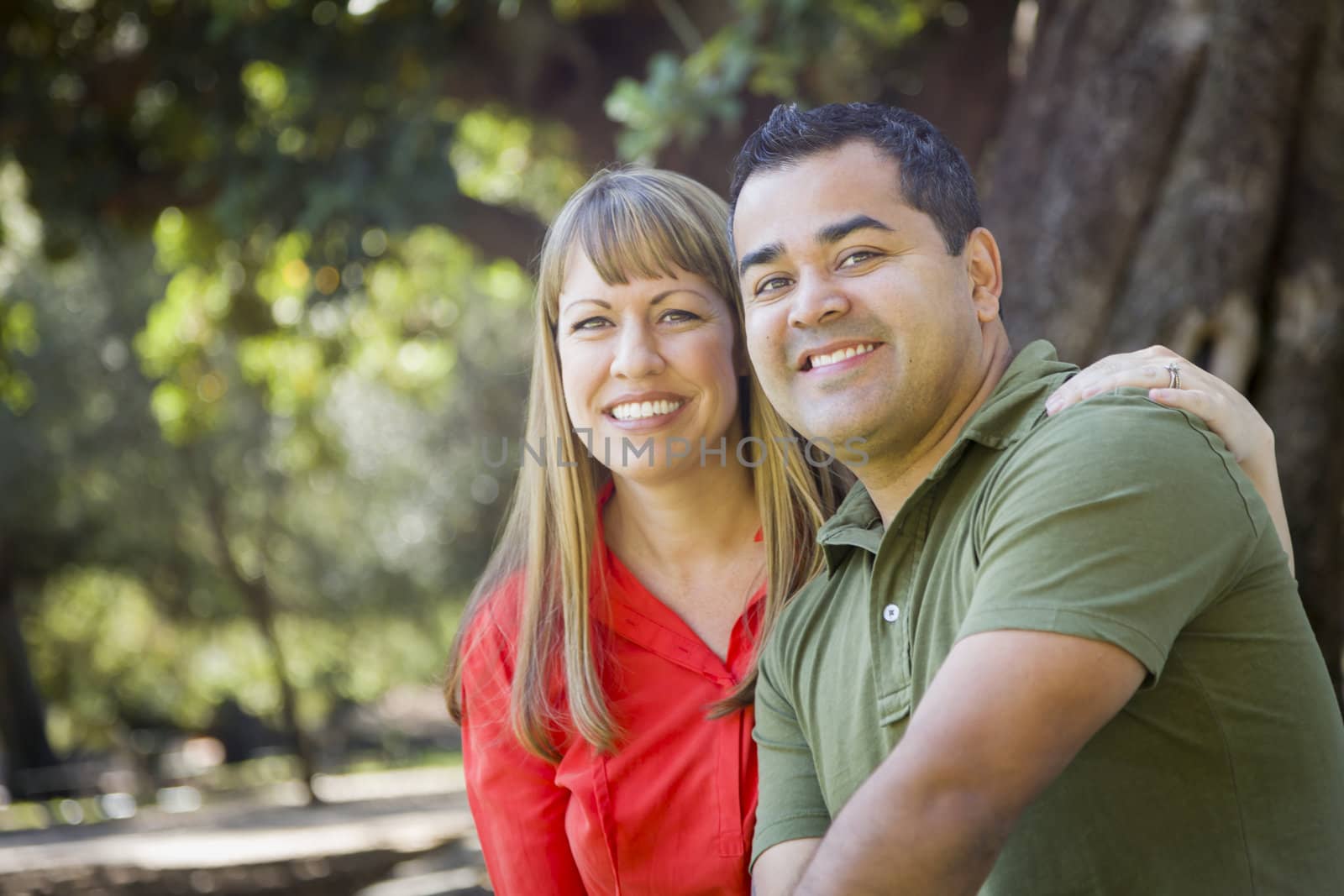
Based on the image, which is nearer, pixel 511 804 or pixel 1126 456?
pixel 1126 456

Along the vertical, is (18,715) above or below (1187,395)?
below

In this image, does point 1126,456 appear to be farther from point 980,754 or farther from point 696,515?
point 696,515

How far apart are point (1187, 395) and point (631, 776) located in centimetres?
141

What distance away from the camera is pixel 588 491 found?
3145 mm

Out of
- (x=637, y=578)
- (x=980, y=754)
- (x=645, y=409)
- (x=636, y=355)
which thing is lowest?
(x=637, y=578)

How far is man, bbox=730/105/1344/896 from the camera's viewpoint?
1658 mm

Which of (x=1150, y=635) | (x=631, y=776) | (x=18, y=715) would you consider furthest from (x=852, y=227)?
(x=18, y=715)

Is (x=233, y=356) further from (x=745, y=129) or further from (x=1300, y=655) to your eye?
(x=1300, y=655)

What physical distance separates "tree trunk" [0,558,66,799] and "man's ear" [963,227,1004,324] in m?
20.7

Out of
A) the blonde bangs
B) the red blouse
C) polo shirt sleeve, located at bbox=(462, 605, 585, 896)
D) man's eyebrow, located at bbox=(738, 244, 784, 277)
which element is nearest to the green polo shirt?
man's eyebrow, located at bbox=(738, 244, 784, 277)

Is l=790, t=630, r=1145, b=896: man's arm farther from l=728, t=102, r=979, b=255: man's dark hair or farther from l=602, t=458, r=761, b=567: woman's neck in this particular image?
l=602, t=458, r=761, b=567: woman's neck

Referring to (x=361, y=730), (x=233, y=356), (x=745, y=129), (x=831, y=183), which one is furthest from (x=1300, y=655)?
(x=361, y=730)

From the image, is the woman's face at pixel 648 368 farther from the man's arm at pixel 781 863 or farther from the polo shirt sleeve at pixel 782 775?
the man's arm at pixel 781 863

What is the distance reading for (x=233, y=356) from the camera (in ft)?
57.0
